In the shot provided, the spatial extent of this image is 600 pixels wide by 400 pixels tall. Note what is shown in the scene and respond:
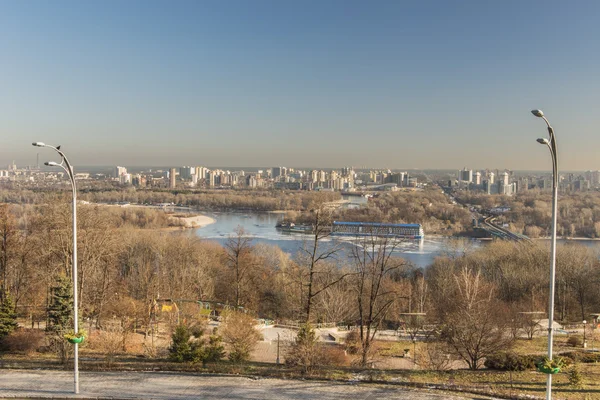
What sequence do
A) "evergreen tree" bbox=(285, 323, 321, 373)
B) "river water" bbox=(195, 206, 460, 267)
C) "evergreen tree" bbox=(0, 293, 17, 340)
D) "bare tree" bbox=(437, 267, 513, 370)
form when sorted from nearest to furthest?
"evergreen tree" bbox=(285, 323, 321, 373)
"bare tree" bbox=(437, 267, 513, 370)
"evergreen tree" bbox=(0, 293, 17, 340)
"river water" bbox=(195, 206, 460, 267)

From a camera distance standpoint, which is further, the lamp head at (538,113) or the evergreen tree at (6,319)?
the evergreen tree at (6,319)

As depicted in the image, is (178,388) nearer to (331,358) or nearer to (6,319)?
(331,358)

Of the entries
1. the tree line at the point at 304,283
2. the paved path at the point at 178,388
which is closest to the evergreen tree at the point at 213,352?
the tree line at the point at 304,283

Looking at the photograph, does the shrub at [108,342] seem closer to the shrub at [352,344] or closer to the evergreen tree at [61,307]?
the evergreen tree at [61,307]

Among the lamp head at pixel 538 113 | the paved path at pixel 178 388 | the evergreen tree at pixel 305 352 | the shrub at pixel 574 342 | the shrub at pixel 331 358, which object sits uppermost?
the lamp head at pixel 538 113

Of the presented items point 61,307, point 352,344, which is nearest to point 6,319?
point 61,307

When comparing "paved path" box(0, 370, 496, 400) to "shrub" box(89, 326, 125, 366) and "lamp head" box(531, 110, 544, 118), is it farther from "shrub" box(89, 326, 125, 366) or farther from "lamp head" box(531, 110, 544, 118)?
"lamp head" box(531, 110, 544, 118)

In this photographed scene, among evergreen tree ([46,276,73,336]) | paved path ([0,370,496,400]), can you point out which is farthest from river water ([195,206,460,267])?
paved path ([0,370,496,400])

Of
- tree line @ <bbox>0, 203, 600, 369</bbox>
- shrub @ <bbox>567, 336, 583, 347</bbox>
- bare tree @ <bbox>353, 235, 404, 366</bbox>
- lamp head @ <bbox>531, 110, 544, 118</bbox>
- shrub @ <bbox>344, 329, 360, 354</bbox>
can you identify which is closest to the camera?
lamp head @ <bbox>531, 110, 544, 118</bbox>

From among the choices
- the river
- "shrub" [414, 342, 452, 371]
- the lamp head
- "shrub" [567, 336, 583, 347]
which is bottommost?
the river

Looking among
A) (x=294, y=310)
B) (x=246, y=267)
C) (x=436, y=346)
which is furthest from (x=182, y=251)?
(x=436, y=346)
